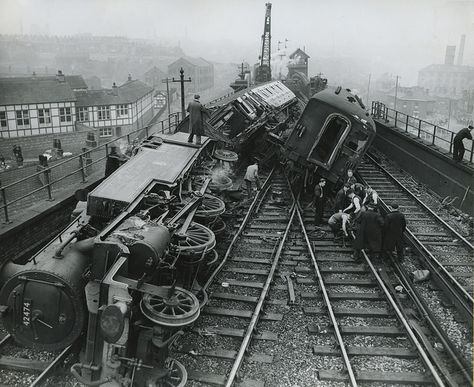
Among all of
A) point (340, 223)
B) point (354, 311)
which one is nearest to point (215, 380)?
point (354, 311)

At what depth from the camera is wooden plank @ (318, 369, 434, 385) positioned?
6531 mm

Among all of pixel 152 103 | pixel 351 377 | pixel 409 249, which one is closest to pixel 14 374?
pixel 351 377

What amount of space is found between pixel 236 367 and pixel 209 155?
812 cm

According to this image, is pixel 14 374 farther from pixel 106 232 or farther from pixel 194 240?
pixel 194 240

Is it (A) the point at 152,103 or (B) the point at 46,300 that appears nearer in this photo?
(B) the point at 46,300

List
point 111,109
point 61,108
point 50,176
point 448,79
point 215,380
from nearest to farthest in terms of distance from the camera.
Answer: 1. point 215,380
2. point 50,176
3. point 61,108
4. point 111,109
5. point 448,79

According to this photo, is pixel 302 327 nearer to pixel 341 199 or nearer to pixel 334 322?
pixel 334 322

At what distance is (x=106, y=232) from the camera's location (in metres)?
6.49

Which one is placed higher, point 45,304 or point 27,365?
point 45,304

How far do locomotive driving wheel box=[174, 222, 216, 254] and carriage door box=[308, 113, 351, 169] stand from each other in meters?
6.32

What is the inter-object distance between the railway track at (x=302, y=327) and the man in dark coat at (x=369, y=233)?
1.10ft

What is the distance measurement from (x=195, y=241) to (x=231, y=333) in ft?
5.57

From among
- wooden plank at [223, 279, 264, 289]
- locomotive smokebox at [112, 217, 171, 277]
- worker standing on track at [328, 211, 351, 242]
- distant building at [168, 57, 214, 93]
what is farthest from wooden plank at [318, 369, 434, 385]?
distant building at [168, 57, 214, 93]

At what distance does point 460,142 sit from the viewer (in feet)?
47.6
